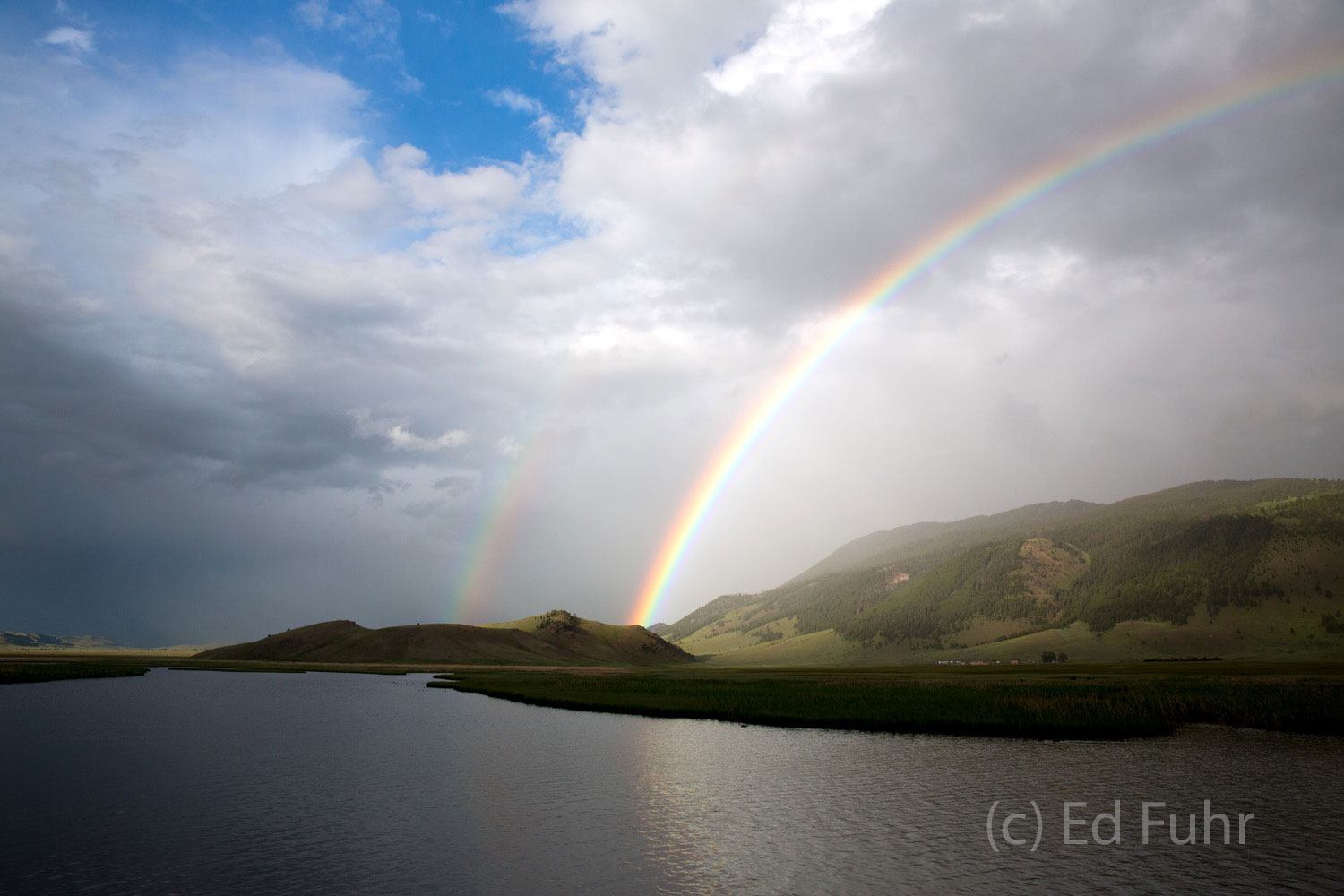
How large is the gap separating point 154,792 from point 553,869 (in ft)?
74.0

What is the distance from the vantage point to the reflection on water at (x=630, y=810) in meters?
21.8

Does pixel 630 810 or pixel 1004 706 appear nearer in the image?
pixel 630 810

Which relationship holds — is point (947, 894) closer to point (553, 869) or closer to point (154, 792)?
point (553, 869)

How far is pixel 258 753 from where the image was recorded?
4472cm

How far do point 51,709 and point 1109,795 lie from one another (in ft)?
294

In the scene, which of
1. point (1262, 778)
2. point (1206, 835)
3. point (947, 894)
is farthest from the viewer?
point (1262, 778)

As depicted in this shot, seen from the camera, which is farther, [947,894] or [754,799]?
[754,799]

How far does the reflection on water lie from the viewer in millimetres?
21781

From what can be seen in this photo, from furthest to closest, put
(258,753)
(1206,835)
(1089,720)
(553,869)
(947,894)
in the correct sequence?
(1089,720) < (258,753) < (1206,835) < (553,869) < (947,894)

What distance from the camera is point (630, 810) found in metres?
31.0

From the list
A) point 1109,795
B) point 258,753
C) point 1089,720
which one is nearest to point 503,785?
point 258,753

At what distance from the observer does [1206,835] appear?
26422 mm

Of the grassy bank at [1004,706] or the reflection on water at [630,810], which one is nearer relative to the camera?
the reflection on water at [630,810]

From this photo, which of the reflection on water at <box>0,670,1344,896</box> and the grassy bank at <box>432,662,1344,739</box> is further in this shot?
the grassy bank at <box>432,662,1344,739</box>
